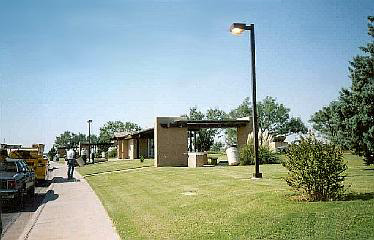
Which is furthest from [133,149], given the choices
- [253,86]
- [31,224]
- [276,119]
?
[276,119]

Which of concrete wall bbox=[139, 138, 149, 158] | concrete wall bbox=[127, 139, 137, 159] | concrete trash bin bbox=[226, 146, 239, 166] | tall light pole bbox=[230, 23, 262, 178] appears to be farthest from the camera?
concrete wall bbox=[139, 138, 149, 158]

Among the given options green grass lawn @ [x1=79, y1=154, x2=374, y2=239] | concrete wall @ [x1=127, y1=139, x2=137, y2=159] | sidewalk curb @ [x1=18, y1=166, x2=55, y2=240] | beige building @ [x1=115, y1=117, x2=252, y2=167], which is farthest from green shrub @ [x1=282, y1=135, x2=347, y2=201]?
concrete wall @ [x1=127, y1=139, x2=137, y2=159]

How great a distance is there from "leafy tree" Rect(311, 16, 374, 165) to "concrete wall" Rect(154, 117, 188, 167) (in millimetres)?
11298

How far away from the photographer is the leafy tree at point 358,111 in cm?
1873

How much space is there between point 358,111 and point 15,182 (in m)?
16.2

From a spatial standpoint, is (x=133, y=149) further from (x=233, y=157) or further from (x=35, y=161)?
(x=35, y=161)

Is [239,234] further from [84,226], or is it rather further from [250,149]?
[250,149]

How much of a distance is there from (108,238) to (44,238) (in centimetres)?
139

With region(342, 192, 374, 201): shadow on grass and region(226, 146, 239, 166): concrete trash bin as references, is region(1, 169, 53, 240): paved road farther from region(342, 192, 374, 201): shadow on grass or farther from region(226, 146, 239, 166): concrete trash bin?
region(226, 146, 239, 166): concrete trash bin

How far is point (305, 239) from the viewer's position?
20.1 ft

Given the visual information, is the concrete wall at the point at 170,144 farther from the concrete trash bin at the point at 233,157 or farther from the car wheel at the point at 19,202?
the car wheel at the point at 19,202

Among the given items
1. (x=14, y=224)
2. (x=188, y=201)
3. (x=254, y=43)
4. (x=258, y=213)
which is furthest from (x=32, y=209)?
(x=254, y=43)

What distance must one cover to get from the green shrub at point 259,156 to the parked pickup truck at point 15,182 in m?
14.7

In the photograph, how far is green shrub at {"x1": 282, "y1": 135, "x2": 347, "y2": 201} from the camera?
8508 mm
